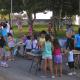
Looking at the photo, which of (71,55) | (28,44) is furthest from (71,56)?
(28,44)

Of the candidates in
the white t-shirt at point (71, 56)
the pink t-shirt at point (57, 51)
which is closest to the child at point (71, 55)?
the white t-shirt at point (71, 56)

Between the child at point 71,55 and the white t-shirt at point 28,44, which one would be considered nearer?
the child at point 71,55

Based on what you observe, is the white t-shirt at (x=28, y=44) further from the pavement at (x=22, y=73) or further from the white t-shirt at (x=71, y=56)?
the white t-shirt at (x=71, y=56)

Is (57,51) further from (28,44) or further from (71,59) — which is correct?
(28,44)

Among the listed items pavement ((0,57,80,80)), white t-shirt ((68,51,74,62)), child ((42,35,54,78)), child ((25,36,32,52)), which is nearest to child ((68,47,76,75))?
white t-shirt ((68,51,74,62))

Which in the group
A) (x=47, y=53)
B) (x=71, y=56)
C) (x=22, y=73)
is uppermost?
(x=47, y=53)

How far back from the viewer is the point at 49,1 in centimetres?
4159

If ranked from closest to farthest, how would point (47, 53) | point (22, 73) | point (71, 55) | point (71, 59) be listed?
point (47, 53), point (71, 55), point (22, 73), point (71, 59)

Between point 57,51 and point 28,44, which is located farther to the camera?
point 28,44

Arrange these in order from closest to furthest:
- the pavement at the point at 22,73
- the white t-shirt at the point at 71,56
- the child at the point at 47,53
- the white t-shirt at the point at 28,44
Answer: the pavement at the point at 22,73 < the child at the point at 47,53 < the white t-shirt at the point at 71,56 < the white t-shirt at the point at 28,44

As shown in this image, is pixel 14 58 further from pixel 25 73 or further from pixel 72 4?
pixel 72 4

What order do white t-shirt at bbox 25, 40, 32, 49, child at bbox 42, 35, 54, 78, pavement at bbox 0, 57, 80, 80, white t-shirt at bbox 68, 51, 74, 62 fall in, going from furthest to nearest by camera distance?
white t-shirt at bbox 25, 40, 32, 49 → white t-shirt at bbox 68, 51, 74, 62 → child at bbox 42, 35, 54, 78 → pavement at bbox 0, 57, 80, 80

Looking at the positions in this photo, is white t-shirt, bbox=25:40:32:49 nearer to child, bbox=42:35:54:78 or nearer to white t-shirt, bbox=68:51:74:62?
white t-shirt, bbox=68:51:74:62

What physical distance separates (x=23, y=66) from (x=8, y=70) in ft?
4.90
